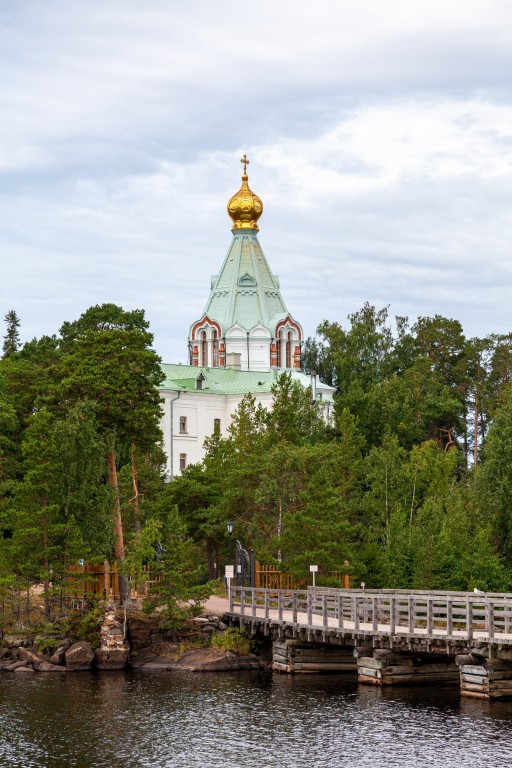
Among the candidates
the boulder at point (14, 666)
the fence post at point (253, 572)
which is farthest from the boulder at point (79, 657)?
the fence post at point (253, 572)

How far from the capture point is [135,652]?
4828cm

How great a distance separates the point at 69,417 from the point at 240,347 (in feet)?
198

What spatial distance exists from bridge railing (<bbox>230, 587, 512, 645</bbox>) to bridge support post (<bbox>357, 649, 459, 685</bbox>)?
0.94 metres

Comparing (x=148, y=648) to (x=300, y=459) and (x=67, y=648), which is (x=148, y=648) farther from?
(x=300, y=459)

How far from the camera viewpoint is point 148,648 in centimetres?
4847

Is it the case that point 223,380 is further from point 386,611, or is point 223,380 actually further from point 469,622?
point 469,622

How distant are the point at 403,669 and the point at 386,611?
4.39 metres

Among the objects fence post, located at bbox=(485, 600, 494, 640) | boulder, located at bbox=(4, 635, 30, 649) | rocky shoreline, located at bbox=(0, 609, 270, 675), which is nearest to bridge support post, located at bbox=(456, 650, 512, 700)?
fence post, located at bbox=(485, 600, 494, 640)

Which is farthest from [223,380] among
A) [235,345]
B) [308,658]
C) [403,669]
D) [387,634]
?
[387,634]

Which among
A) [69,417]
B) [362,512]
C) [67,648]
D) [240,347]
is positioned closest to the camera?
[67,648]

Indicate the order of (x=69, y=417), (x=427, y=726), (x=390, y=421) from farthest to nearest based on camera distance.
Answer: (x=390, y=421) < (x=69, y=417) < (x=427, y=726)

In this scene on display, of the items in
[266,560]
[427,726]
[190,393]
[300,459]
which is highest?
[190,393]

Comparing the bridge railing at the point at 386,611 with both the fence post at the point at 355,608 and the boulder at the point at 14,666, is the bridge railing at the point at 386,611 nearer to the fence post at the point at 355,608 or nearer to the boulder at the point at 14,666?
the fence post at the point at 355,608

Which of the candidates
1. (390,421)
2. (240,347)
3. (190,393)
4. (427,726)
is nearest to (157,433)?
(427,726)
